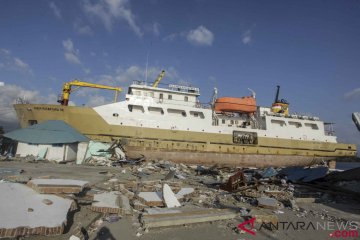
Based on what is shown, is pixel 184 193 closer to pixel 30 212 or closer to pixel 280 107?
pixel 30 212

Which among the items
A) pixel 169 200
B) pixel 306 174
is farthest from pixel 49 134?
pixel 306 174

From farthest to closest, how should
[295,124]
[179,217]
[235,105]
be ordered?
[295,124] < [235,105] < [179,217]

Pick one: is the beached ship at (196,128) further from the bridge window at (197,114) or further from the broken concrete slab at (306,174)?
the broken concrete slab at (306,174)

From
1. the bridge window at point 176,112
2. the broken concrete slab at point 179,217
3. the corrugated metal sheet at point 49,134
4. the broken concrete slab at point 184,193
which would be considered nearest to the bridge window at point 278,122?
the bridge window at point 176,112

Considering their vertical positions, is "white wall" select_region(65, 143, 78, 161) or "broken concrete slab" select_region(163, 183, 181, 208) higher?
"white wall" select_region(65, 143, 78, 161)

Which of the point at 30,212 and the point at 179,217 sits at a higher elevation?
the point at 30,212

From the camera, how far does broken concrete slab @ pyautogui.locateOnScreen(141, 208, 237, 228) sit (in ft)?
15.9

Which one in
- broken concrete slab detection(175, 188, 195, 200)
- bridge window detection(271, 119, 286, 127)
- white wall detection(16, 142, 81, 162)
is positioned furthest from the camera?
bridge window detection(271, 119, 286, 127)

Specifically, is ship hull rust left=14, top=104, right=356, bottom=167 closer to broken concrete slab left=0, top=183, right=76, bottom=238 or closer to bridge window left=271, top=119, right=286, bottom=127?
bridge window left=271, top=119, right=286, bottom=127

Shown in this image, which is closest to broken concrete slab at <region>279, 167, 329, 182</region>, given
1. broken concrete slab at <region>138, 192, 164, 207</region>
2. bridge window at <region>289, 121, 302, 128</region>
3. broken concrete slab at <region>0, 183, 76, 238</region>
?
broken concrete slab at <region>138, 192, 164, 207</region>

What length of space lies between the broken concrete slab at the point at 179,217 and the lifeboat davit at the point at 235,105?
66.2 feet

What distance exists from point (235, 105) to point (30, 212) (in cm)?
2316

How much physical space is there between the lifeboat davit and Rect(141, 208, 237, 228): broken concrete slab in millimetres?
20171

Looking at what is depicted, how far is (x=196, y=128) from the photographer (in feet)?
76.1
